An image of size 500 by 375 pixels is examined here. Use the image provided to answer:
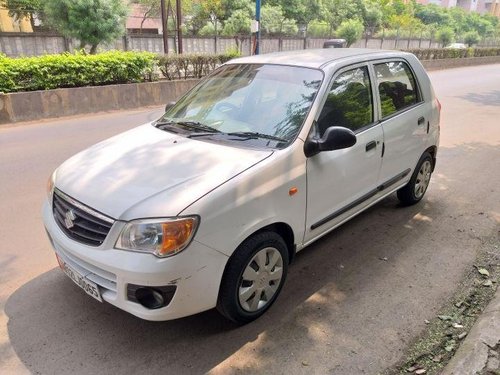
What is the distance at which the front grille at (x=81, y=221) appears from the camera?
8.50 feet

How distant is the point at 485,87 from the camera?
17.1m

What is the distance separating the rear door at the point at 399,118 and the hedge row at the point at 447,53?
2221 centimetres

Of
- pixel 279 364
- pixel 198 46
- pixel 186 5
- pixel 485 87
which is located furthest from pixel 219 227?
pixel 186 5

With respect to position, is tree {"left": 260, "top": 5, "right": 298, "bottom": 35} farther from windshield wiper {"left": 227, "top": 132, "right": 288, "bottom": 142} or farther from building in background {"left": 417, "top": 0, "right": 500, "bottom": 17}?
building in background {"left": 417, "top": 0, "right": 500, "bottom": 17}

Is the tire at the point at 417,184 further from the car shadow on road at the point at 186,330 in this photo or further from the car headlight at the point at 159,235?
the car headlight at the point at 159,235

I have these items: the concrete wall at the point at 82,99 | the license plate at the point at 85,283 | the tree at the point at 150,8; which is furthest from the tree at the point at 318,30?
the license plate at the point at 85,283

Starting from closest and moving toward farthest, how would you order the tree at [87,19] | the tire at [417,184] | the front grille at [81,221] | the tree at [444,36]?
1. the front grille at [81,221]
2. the tire at [417,184]
3. the tree at [87,19]
4. the tree at [444,36]

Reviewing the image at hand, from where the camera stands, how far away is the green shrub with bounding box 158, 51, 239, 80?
12477mm

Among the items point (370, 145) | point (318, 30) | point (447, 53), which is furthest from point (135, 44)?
point (447, 53)

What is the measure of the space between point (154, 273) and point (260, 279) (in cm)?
82

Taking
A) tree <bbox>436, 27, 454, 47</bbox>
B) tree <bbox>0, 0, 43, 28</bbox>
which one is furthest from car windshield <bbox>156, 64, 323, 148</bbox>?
tree <bbox>436, 27, 454, 47</bbox>

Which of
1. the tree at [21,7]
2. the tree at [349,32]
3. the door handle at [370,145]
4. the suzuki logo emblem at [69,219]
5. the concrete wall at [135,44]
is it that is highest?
the tree at [21,7]

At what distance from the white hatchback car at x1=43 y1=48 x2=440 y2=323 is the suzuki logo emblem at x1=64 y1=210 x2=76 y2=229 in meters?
0.01

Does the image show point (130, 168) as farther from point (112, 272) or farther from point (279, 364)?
point (279, 364)
